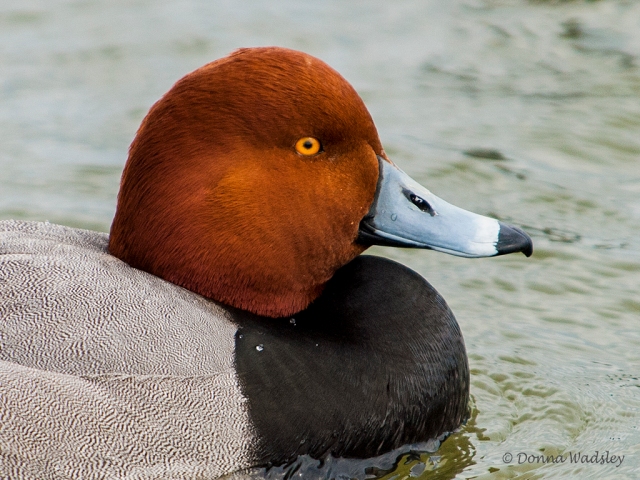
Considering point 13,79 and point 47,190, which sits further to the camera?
point 13,79

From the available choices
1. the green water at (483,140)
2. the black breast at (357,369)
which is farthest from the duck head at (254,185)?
the green water at (483,140)

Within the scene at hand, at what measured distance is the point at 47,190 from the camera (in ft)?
19.1

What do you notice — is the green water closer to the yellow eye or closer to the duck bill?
the duck bill

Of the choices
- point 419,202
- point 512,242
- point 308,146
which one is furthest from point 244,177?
point 512,242

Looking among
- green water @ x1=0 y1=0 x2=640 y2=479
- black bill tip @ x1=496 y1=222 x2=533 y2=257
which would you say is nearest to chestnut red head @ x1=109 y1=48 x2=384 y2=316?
black bill tip @ x1=496 y1=222 x2=533 y2=257

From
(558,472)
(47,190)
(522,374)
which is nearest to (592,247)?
(522,374)

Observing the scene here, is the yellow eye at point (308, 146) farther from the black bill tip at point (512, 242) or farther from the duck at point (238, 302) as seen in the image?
the black bill tip at point (512, 242)

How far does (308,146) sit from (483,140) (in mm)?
3098

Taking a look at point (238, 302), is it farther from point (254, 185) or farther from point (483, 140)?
point (483, 140)

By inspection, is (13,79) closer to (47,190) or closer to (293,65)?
(47,190)

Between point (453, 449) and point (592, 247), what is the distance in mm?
1988

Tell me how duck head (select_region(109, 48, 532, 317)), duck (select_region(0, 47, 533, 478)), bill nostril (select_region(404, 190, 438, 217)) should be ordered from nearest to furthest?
duck (select_region(0, 47, 533, 478))
duck head (select_region(109, 48, 532, 317))
bill nostril (select_region(404, 190, 438, 217))

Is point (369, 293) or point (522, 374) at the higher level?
point (369, 293)

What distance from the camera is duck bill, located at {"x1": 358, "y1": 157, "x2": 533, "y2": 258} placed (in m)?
3.60
